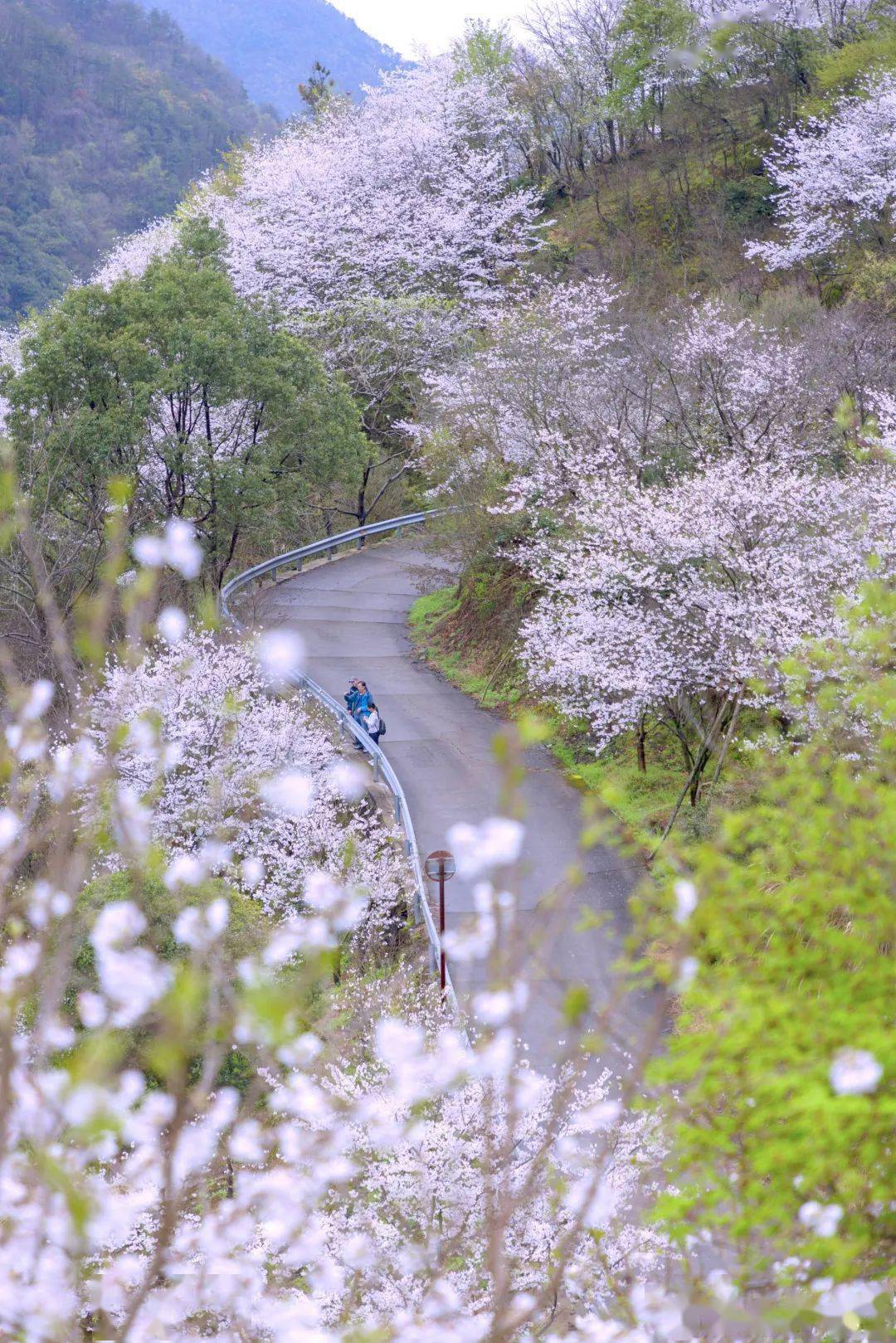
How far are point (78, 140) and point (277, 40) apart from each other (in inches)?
4405

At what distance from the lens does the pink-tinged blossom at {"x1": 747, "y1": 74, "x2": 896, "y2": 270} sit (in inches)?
1013

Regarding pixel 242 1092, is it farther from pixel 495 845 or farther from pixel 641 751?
pixel 495 845

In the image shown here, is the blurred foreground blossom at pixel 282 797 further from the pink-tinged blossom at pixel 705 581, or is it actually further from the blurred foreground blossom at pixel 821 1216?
the blurred foreground blossom at pixel 821 1216

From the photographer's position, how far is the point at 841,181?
86.8ft

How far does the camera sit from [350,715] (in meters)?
17.3

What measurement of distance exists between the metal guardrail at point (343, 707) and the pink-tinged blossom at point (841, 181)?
11527 mm

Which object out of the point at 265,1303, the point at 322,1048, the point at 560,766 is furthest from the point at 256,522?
the point at 265,1303

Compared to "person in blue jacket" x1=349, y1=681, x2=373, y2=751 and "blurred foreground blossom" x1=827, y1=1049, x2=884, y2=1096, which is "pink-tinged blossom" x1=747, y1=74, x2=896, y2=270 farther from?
"blurred foreground blossom" x1=827, y1=1049, x2=884, y2=1096

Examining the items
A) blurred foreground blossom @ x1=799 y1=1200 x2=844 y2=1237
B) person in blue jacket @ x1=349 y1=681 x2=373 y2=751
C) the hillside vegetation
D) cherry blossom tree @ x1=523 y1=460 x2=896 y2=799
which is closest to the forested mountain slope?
the hillside vegetation

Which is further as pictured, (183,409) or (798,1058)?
(183,409)

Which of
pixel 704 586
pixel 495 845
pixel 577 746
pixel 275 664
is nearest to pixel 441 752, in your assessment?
pixel 577 746

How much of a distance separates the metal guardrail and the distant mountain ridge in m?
156

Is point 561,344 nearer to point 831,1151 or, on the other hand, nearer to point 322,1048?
point 322,1048

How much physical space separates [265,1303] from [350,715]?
1112cm
